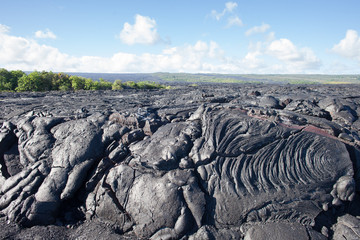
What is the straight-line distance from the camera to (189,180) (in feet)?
19.7

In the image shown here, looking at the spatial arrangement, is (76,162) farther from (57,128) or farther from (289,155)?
(289,155)

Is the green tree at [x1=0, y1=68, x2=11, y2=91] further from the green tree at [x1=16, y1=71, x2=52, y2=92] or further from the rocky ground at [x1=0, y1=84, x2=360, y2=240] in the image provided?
the rocky ground at [x1=0, y1=84, x2=360, y2=240]

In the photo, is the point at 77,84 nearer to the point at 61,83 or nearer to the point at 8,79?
the point at 61,83

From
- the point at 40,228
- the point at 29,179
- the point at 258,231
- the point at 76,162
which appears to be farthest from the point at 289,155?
the point at 29,179

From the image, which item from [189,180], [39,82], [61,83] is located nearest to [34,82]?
[39,82]

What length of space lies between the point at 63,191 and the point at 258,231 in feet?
16.7

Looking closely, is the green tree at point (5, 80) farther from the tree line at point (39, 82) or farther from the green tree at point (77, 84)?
the green tree at point (77, 84)

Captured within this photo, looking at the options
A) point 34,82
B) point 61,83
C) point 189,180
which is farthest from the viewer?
point 61,83

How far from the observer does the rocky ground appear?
5.57 meters

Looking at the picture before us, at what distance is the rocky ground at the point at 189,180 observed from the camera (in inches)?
219

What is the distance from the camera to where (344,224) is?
5.51 meters

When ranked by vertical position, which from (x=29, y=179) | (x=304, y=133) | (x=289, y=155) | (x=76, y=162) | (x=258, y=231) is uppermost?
(x=304, y=133)

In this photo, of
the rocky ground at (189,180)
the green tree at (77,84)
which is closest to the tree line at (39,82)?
the green tree at (77,84)

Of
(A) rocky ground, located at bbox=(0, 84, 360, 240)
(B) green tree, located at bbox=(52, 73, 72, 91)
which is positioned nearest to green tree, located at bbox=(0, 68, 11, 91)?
(B) green tree, located at bbox=(52, 73, 72, 91)
